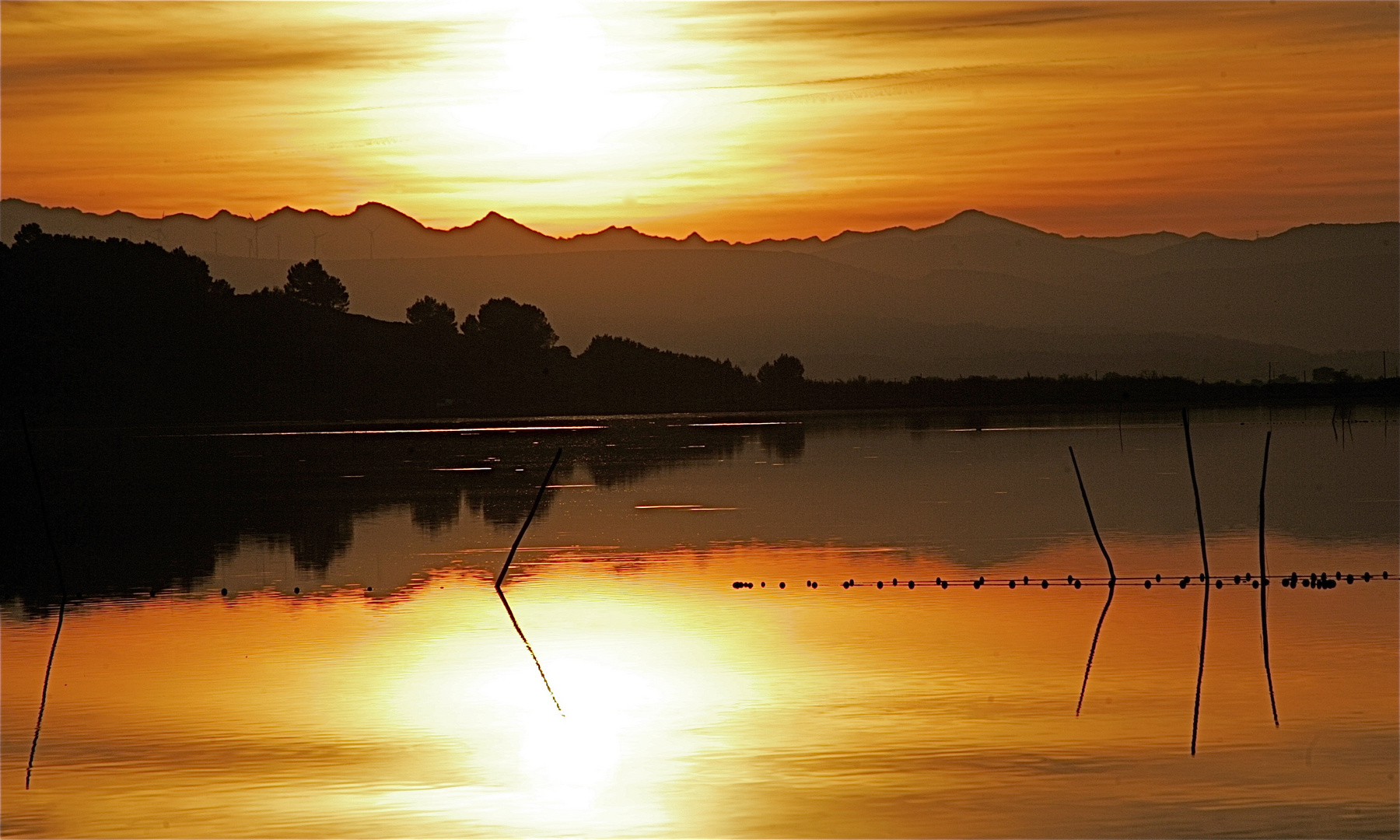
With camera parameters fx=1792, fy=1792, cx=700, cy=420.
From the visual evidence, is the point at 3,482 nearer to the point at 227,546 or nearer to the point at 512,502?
the point at 512,502

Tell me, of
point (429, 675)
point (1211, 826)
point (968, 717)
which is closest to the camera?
point (1211, 826)

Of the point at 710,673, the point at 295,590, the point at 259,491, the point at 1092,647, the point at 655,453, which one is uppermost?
the point at 1092,647

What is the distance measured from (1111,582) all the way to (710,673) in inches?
491

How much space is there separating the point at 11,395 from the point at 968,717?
160192 mm

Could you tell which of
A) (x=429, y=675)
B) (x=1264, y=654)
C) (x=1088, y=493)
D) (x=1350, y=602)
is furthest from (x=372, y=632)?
(x=1088, y=493)

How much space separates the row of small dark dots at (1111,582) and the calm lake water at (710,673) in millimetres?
314

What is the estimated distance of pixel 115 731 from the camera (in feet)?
76.2

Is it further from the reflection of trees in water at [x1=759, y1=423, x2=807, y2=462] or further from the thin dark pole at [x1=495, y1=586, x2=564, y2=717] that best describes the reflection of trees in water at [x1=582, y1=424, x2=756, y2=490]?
the thin dark pole at [x1=495, y1=586, x2=564, y2=717]

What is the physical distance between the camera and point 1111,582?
36.0 m

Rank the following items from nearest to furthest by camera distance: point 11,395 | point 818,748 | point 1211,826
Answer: point 1211,826 → point 818,748 → point 11,395

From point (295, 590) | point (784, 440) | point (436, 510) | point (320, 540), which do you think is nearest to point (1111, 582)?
point (295, 590)

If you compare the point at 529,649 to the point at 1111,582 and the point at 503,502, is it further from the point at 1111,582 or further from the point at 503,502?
the point at 503,502

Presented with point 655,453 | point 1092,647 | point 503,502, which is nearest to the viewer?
point 1092,647

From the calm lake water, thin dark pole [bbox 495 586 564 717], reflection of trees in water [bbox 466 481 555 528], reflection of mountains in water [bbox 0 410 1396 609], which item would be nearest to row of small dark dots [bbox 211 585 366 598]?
the calm lake water
